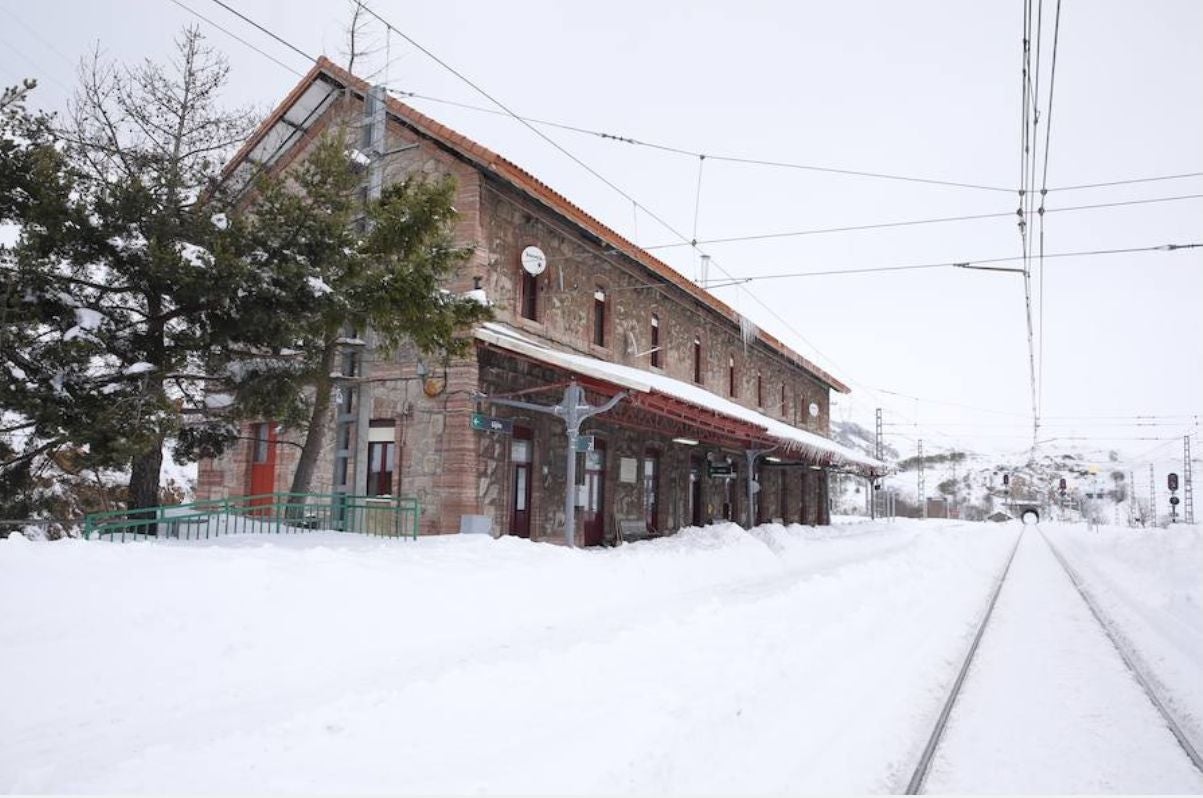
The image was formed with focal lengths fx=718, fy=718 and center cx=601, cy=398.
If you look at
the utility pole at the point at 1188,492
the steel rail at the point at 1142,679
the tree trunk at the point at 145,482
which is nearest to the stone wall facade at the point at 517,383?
the tree trunk at the point at 145,482

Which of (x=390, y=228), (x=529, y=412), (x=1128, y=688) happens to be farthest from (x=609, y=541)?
(x=1128, y=688)

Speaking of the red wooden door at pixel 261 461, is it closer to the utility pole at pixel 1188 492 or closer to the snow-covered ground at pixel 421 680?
the snow-covered ground at pixel 421 680

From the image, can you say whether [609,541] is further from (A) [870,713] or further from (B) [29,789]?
(B) [29,789]

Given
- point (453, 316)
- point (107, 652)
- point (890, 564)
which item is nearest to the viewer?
point (107, 652)

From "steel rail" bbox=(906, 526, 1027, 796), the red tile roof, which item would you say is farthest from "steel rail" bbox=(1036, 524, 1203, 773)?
the red tile roof

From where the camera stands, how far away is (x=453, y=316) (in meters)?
10.6

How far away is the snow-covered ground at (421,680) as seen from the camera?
3.81 metres

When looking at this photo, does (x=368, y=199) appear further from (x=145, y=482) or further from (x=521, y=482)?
(x=521, y=482)

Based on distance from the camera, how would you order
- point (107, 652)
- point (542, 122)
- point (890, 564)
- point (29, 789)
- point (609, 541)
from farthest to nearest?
point (609, 541)
point (890, 564)
point (542, 122)
point (107, 652)
point (29, 789)

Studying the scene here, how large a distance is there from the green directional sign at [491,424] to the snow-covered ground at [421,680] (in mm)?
4339

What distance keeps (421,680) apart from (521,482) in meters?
9.62

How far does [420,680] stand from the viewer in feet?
16.9

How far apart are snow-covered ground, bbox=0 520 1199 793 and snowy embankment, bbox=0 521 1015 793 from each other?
0.06 ft

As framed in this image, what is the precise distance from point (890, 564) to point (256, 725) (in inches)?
479
